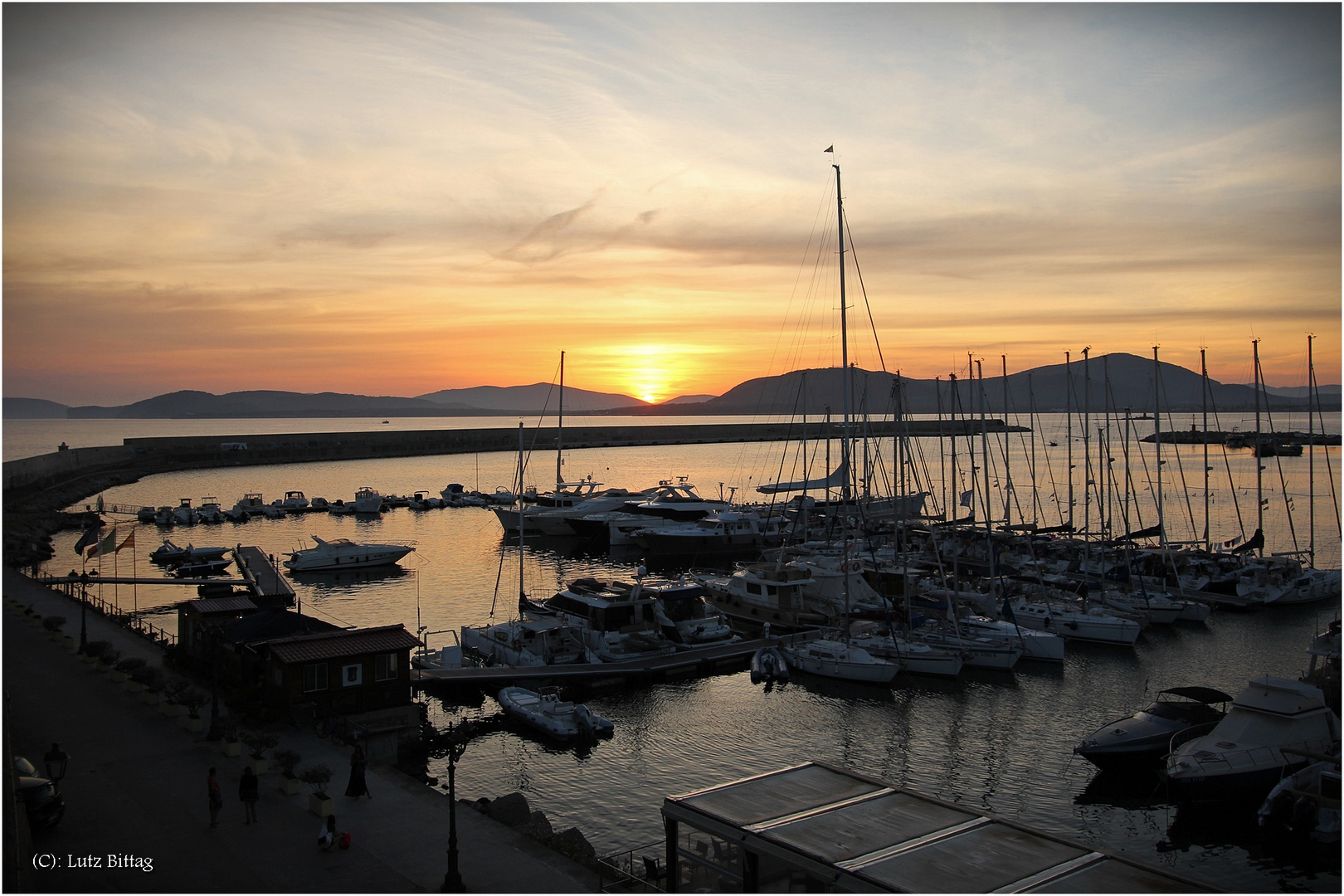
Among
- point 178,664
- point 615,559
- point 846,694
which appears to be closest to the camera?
point 178,664

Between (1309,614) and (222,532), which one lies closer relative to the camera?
(1309,614)

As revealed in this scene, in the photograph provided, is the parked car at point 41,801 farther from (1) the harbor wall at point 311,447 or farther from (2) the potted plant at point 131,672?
(1) the harbor wall at point 311,447

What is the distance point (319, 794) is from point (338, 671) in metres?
5.53

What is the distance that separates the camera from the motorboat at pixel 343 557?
146 feet

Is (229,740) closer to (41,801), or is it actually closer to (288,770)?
(288,770)

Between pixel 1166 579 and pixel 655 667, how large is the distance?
24073 mm

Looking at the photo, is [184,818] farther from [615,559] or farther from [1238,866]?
[615,559]

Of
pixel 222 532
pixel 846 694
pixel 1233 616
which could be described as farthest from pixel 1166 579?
pixel 222 532

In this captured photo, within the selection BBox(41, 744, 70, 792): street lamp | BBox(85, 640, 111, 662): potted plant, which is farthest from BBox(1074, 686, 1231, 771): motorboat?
BBox(85, 640, 111, 662): potted plant

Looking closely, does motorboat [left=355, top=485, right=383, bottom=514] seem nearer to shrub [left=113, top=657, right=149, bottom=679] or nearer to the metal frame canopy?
shrub [left=113, top=657, right=149, bottom=679]

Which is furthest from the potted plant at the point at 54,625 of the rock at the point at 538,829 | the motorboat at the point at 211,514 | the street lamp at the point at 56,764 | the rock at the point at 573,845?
the motorboat at the point at 211,514

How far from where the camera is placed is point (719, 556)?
5000cm

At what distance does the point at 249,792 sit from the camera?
1326 centimetres

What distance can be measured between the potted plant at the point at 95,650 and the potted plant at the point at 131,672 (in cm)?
182
